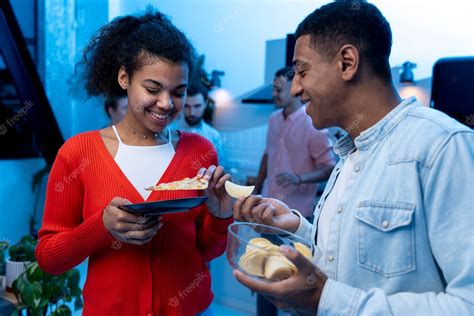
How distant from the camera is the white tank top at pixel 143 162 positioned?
135 cm

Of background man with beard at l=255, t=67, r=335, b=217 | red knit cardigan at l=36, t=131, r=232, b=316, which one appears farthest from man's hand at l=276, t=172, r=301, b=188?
red knit cardigan at l=36, t=131, r=232, b=316

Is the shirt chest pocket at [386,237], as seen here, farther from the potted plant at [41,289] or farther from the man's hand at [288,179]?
the man's hand at [288,179]

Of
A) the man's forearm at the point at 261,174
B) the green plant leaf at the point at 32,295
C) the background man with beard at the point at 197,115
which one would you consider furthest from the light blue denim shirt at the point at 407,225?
the man's forearm at the point at 261,174

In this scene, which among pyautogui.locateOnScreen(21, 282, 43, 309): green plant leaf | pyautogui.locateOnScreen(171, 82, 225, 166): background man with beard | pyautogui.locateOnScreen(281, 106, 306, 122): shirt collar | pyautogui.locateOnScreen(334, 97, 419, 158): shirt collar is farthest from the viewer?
pyautogui.locateOnScreen(171, 82, 225, 166): background man with beard

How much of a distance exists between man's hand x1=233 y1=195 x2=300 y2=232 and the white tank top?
0.94 ft

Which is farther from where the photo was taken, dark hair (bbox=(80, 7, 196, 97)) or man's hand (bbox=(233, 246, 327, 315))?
dark hair (bbox=(80, 7, 196, 97))

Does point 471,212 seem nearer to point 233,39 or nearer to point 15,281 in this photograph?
point 15,281

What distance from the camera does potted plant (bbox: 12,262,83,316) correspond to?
84.0 inches

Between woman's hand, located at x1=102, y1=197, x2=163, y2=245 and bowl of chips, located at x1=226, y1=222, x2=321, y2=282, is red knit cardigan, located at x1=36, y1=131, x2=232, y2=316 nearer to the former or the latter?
woman's hand, located at x1=102, y1=197, x2=163, y2=245

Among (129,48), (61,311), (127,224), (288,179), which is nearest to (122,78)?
(129,48)

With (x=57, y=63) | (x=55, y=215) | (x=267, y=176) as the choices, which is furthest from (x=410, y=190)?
(x=57, y=63)

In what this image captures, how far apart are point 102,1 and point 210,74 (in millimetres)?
1533

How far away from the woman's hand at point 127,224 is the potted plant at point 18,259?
54.3 inches

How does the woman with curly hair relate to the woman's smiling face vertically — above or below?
below
